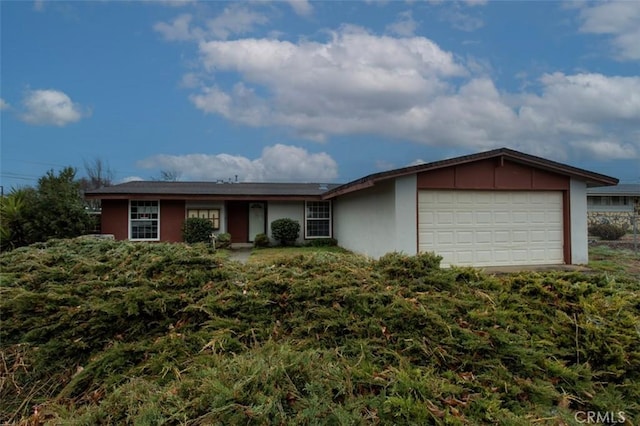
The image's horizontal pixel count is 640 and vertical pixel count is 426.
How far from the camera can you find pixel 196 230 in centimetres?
1459

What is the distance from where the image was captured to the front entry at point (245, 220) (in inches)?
641

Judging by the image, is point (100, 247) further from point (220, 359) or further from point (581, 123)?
point (581, 123)

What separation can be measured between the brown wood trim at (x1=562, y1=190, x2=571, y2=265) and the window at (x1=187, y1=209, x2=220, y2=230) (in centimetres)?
1308

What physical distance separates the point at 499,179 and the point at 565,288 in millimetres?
7631

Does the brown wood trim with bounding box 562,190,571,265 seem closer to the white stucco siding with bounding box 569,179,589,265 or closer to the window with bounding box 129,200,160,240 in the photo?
the white stucco siding with bounding box 569,179,589,265

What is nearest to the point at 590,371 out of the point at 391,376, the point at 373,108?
the point at 391,376

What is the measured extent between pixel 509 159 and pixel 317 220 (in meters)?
8.81

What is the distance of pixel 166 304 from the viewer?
2816mm

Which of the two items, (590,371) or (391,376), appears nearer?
(391,376)

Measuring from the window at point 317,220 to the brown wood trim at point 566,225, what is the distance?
30.3 ft

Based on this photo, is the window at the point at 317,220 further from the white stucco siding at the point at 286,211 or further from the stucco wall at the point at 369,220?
the stucco wall at the point at 369,220

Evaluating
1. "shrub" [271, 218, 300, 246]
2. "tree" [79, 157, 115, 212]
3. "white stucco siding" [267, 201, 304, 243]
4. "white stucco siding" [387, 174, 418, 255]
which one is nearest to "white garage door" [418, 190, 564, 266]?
"white stucco siding" [387, 174, 418, 255]

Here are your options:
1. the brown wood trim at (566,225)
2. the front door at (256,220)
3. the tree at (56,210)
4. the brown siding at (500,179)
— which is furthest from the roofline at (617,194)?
the tree at (56,210)

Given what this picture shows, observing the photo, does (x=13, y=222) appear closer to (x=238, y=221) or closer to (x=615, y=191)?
(x=238, y=221)
